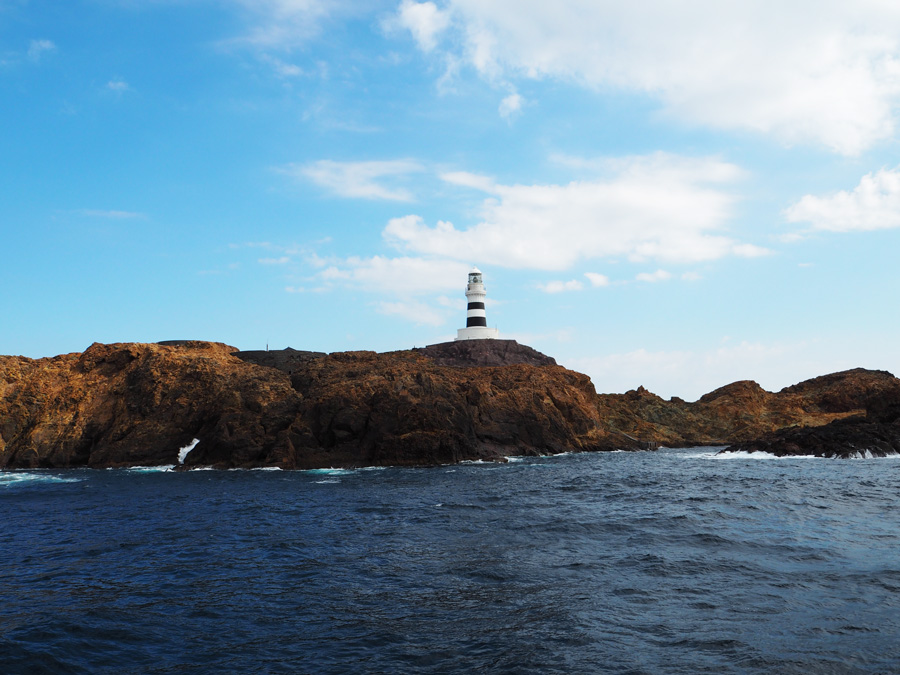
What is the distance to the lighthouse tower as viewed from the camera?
91.8m

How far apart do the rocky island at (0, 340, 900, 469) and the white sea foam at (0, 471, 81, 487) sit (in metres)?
4.50

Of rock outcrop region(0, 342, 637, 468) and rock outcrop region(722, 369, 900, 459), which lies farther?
rock outcrop region(722, 369, 900, 459)

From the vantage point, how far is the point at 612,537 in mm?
19141

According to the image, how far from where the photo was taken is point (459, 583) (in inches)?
568

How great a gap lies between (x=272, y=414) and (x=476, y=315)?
49.4 m

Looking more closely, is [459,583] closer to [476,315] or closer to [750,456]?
[750,456]

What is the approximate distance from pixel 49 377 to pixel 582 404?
49.5 m

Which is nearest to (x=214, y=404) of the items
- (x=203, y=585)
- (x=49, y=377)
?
(x=49, y=377)

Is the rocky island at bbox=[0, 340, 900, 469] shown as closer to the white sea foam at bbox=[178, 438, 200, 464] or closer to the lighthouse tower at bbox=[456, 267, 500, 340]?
the white sea foam at bbox=[178, 438, 200, 464]

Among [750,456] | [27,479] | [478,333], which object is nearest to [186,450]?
[27,479]

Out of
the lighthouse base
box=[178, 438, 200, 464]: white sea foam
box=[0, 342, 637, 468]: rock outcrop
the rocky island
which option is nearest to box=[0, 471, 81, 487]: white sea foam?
box=[0, 342, 637, 468]: rock outcrop

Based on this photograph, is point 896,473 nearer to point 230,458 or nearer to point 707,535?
point 707,535

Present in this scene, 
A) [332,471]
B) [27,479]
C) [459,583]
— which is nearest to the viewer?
[459,583]

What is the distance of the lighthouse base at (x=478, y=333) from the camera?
91.6 m
